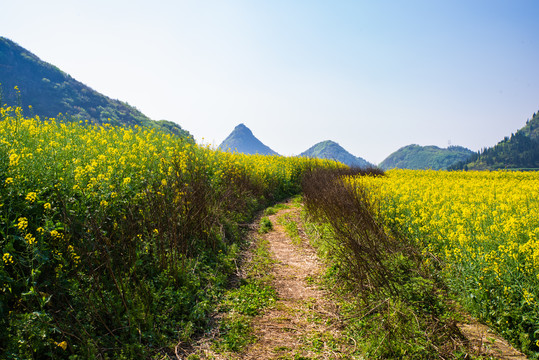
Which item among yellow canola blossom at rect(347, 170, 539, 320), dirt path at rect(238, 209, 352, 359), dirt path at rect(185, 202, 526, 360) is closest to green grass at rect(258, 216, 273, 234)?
dirt path at rect(238, 209, 352, 359)

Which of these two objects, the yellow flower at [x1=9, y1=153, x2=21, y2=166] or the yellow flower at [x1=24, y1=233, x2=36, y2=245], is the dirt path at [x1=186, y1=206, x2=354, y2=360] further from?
the yellow flower at [x1=9, y1=153, x2=21, y2=166]

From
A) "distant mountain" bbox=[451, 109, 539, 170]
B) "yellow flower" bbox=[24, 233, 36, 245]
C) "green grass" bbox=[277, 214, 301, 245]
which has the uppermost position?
"distant mountain" bbox=[451, 109, 539, 170]

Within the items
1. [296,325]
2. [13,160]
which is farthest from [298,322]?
[13,160]

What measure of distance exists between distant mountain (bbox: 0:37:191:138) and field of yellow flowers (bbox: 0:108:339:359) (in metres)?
112

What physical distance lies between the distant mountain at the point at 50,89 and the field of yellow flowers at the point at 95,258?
112409 mm

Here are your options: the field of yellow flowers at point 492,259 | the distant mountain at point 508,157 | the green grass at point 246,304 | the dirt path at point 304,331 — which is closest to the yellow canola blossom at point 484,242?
the field of yellow flowers at point 492,259

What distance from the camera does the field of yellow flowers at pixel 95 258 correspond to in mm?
2686

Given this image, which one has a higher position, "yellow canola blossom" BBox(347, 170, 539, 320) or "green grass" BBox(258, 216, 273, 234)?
"yellow canola blossom" BBox(347, 170, 539, 320)

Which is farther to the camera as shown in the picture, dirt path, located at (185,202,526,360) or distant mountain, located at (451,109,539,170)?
distant mountain, located at (451,109,539,170)

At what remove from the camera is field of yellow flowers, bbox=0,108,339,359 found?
2686mm

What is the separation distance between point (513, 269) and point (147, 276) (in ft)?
15.6

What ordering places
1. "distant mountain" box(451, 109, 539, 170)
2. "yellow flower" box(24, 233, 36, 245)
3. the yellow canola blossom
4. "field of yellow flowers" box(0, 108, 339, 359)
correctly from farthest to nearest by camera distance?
"distant mountain" box(451, 109, 539, 170), the yellow canola blossom, "field of yellow flowers" box(0, 108, 339, 359), "yellow flower" box(24, 233, 36, 245)

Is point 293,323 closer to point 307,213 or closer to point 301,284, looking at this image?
point 301,284

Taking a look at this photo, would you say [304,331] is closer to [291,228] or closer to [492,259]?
[492,259]
